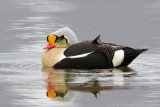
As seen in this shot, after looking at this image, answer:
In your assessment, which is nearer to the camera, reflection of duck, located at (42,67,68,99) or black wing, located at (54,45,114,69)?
reflection of duck, located at (42,67,68,99)

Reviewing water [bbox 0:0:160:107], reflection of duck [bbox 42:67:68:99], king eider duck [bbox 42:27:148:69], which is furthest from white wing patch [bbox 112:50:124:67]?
reflection of duck [bbox 42:67:68:99]

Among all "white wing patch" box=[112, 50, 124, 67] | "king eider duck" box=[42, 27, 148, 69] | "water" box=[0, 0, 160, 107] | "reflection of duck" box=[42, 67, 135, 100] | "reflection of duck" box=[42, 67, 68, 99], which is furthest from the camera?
"white wing patch" box=[112, 50, 124, 67]

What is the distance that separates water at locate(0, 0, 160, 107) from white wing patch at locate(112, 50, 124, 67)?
6.0 inches

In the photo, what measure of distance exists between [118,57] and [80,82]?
1.92 metres

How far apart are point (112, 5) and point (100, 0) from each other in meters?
1.38

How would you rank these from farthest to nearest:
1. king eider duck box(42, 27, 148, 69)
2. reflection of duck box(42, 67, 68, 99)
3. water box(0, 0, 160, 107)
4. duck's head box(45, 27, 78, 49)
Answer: duck's head box(45, 27, 78, 49)
king eider duck box(42, 27, 148, 69)
reflection of duck box(42, 67, 68, 99)
water box(0, 0, 160, 107)

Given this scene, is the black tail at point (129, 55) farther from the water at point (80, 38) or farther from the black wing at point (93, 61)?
the black wing at point (93, 61)

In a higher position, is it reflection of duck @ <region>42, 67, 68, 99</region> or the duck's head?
the duck's head

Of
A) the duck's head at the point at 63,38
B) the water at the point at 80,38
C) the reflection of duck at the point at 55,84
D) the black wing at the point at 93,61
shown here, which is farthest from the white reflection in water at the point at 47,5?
the reflection of duck at the point at 55,84

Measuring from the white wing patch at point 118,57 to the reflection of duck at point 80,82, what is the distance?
0.80ft

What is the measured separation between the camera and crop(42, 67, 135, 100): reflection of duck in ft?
34.9

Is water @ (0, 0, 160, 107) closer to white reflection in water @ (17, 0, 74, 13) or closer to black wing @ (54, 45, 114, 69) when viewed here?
white reflection in water @ (17, 0, 74, 13)

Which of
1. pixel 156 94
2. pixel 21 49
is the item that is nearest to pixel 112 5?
pixel 21 49

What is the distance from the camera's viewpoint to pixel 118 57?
42.7 feet
